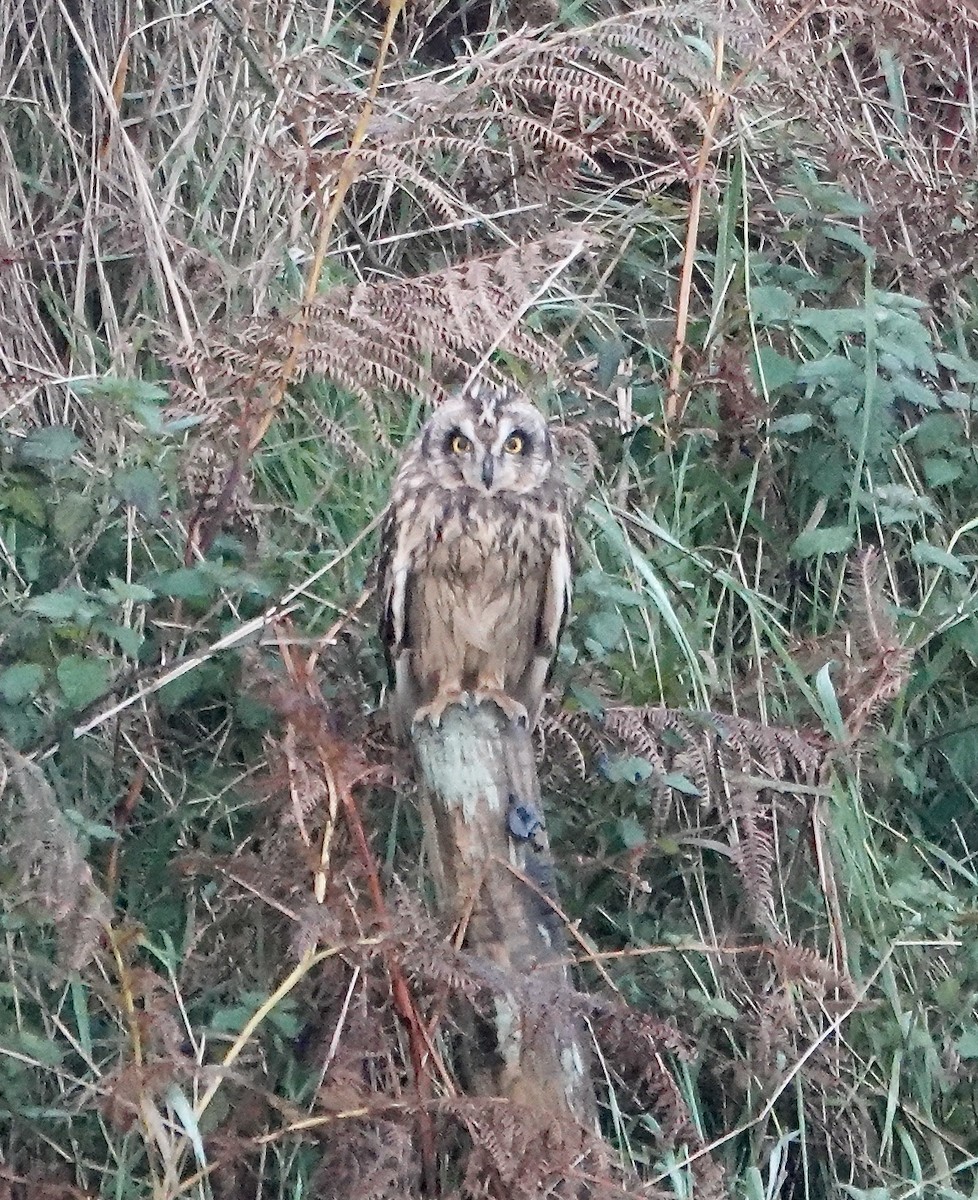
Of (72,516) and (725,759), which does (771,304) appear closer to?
(725,759)

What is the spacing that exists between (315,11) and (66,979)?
2295 mm

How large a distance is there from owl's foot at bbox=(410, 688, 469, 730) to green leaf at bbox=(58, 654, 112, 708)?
49 cm

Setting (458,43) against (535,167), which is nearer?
(535,167)

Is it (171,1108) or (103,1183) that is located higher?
(171,1108)

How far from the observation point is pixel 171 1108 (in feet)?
6.97

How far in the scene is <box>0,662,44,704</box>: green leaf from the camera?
2498 millimetres

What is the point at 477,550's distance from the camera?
2887mm

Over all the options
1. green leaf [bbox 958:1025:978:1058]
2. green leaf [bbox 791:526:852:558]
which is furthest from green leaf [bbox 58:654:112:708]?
green leaf [bbox 958:1025:978:1058]

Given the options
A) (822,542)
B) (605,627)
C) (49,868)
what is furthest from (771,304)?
(49,868)

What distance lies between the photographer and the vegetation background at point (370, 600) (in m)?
2.27

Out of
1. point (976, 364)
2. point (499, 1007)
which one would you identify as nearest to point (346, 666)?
point (499, 1007)

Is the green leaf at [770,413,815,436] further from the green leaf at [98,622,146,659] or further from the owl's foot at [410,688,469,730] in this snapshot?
the green leaf at [98,622,146,659]

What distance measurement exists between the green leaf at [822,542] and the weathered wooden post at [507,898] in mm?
982

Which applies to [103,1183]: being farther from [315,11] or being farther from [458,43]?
[458,43]
